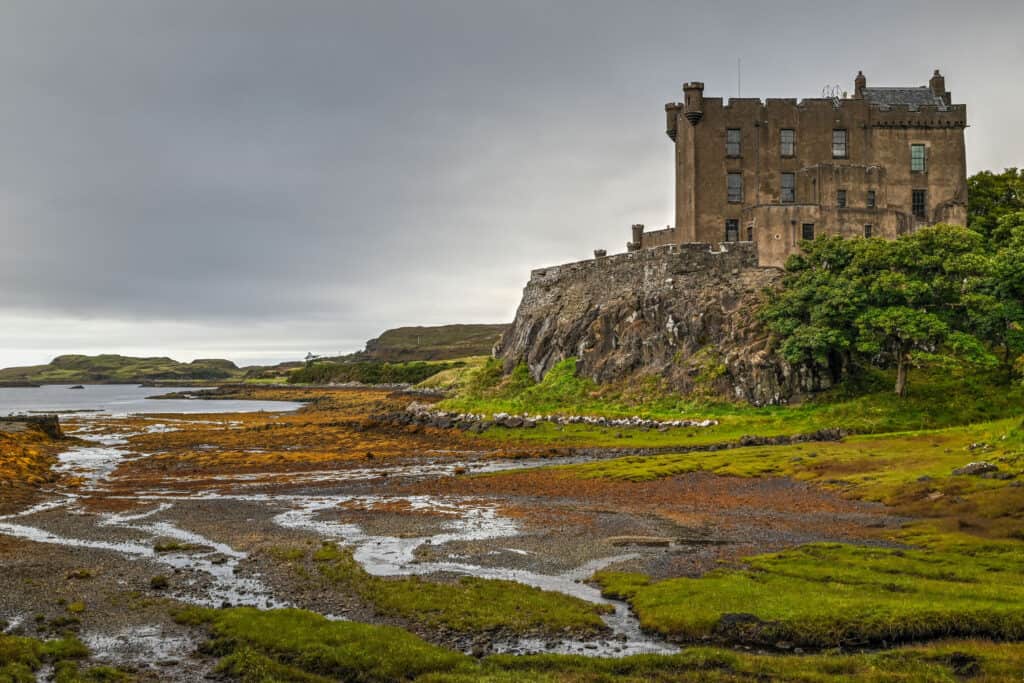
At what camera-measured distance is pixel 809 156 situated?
76.2 m

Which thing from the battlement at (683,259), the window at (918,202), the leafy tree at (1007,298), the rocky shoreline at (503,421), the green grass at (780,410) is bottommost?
the rocky shoreline at (503,421)

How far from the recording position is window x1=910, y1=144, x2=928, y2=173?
75.1 meters

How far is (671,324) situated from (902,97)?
34890mm

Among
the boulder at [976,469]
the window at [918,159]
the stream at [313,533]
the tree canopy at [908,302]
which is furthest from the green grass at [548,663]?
the window at [918,159]

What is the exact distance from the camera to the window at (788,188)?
75.9 metres

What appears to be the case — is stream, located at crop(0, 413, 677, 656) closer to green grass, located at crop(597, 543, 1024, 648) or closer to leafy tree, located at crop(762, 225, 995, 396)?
green grass, located at crop(597, 543, 1024, 648)

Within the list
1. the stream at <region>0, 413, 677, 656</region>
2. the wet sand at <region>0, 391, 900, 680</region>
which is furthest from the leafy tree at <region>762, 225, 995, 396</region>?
the stream at <region>0, 413, 677, 656</region>

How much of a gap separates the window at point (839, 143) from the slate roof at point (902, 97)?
500 centimetres

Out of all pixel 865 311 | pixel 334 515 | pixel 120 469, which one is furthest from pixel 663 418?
pixel 120 469

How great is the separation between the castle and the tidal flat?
35.3 metres

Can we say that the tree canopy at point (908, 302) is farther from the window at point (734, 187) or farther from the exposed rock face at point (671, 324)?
the window at point (734, 187)

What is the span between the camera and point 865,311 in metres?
55.4

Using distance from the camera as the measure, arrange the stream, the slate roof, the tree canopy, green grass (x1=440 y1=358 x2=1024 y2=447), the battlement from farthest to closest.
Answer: the slate roof < the battlement < green grass (x1=440 y1=358 x2=1024 y2=447) < the tree canopy < the stream

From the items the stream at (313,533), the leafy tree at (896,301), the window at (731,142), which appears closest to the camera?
the stream at (313,533)
